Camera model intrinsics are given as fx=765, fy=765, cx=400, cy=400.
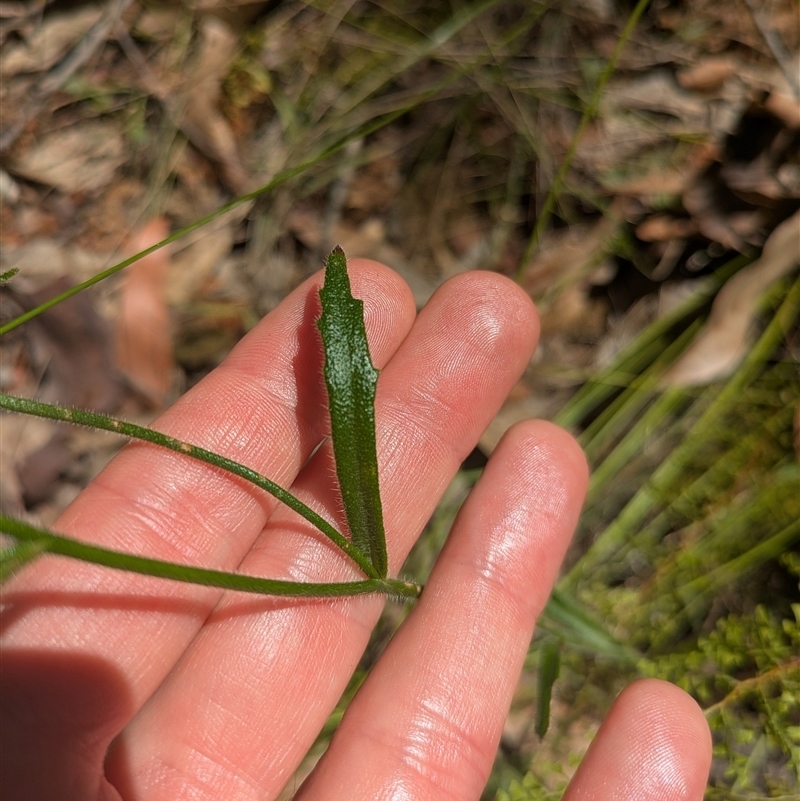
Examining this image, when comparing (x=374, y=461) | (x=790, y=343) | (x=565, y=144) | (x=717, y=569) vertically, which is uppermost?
(x=374, y=461)

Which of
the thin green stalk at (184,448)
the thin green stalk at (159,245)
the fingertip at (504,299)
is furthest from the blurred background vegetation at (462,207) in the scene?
the thin green stalk at (159,245)

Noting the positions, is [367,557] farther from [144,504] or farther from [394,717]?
[144,504]

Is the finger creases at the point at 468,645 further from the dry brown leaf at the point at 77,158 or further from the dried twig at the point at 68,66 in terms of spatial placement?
the dried twig at the point at 68,66

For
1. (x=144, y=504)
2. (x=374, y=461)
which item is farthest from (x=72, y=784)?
(x=374, y=461)

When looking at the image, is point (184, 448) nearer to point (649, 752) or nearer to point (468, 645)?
point (468, 645)

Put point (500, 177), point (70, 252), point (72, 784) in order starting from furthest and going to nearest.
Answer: point (500, 177) < point (70, 252) < point (72, 784)

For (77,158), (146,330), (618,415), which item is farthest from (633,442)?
(77,158)
